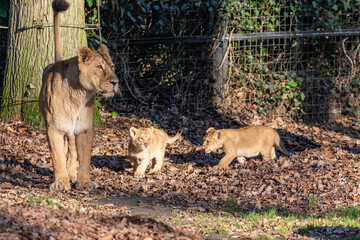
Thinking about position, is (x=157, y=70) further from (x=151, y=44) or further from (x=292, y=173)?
(x=292, y=173)

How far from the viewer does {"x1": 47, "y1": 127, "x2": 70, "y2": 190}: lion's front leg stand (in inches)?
276

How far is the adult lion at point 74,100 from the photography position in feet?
22.7

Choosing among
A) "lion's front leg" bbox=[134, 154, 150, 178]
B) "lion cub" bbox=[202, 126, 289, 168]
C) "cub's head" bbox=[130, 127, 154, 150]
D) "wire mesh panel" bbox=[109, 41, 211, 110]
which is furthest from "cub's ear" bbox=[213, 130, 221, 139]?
"wire mesh panel" bbox=[109, 41, 211, 110]

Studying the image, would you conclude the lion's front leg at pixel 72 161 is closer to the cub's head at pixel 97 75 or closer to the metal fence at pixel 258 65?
the cub's head at pixel 97 75

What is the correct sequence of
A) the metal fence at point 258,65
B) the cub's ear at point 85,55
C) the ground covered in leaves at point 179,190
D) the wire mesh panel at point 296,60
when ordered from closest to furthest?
the ground covered in leaves at point 179,190, the cub's ear at point 85,55, the metal fence at point 258,65, the wire mesh panel at point 296,60

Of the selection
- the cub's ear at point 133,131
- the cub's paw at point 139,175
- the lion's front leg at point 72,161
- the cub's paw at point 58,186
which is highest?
the cub's ear at point 133,131

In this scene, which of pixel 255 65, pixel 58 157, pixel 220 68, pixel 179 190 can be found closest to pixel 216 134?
pixel 179 190

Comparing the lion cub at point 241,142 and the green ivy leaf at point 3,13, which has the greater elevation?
the green ivy leaf at point 3,13

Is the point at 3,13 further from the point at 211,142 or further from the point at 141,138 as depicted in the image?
the point at 211,142

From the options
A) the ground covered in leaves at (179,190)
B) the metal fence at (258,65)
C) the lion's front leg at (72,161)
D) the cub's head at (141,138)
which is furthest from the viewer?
the metal fence at (258,65)

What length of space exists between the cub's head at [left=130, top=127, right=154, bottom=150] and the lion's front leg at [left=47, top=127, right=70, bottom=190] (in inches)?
57.3

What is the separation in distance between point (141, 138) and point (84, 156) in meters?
1.23

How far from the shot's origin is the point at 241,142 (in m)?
9.23

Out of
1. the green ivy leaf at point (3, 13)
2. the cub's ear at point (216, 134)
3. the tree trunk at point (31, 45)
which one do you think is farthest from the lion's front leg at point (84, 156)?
the green ivy leaf at point (3, 13)
